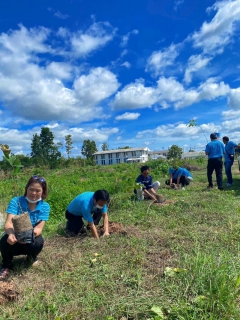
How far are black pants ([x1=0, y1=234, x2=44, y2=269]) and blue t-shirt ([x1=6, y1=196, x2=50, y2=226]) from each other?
0.23 metres

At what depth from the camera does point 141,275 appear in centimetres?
251

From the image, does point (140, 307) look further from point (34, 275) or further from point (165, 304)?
point (34, 275)

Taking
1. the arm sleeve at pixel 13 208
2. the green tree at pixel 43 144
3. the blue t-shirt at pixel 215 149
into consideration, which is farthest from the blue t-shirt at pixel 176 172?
the green tree at pixel 43 144

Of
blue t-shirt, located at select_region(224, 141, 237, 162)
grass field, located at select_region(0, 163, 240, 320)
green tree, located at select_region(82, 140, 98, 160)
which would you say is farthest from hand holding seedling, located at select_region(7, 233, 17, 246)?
green tree, located at select_region(82, 140, 98, 160)

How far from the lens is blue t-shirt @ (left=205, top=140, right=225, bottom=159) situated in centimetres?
705

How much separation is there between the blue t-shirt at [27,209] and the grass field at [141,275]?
1.69 ft

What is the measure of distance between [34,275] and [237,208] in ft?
11.6

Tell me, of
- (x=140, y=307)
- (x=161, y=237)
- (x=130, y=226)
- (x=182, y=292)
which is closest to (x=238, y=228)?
(x=161, y=237)

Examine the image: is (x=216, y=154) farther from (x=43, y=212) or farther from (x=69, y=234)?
(x=43, y=212)

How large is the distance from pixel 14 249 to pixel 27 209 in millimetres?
444

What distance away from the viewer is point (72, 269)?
2.75 m

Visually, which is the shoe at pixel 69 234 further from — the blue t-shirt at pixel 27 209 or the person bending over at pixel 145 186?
the person bending over at pixel 145 186

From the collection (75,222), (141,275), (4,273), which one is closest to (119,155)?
(75,222)

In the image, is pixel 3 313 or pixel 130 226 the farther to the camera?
pixel 130 226
